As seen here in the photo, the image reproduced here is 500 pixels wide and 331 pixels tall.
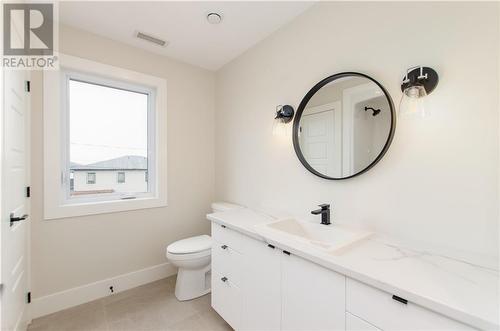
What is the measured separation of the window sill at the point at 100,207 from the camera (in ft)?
6.36

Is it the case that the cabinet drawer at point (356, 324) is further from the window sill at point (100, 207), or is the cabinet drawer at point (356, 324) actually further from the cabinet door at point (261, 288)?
the window sill at point (100, 207)

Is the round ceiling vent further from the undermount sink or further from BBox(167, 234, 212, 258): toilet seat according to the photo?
BBox(167, 234, 212, 258): toilet seat

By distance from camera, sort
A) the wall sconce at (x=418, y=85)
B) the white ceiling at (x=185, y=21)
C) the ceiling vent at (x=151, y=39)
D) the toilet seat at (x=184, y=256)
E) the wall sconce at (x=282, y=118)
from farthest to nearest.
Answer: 1. the ceiling vent at (x=151, y=39)
2. the toilet seat at (x=184, y=256)
3. the wall sconce at (x=282, y=118)
4. the white ceiling at (x=185, y=21)
5. the wall sconce at (x=418, y=85)

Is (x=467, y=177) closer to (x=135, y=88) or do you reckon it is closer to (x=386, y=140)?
(x=386, y=140)

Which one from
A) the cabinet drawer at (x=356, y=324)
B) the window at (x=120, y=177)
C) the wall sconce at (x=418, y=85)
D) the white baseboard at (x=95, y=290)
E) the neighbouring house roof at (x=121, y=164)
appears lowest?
the white baseboard at (x=95, y=290)

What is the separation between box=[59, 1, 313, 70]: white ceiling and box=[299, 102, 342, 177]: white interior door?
2.82ft

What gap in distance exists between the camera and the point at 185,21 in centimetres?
191

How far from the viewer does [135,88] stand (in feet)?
7.95

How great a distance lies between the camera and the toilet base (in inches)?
81.9

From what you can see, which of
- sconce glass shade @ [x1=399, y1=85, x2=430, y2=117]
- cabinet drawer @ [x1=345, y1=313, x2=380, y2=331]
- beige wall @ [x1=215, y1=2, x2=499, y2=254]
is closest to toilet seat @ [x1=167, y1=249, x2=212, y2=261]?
beige wall @ [x1=215, y1=2, x2=499, y2=254]

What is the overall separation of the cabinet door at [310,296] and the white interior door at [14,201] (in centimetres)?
148

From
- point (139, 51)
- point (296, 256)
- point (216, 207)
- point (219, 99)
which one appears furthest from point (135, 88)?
point (296, 256)

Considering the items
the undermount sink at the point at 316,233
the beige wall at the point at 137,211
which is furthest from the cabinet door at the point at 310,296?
the beige wall at the point at 137,211

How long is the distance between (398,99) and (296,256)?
1.07m
